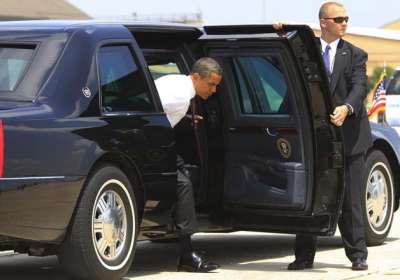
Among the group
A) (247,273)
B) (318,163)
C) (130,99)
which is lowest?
(247,273)

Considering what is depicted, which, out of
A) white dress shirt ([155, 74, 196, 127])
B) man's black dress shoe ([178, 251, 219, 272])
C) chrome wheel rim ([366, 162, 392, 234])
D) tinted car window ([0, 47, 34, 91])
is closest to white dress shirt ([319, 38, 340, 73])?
white dress shirt ([155, 74, 196, 127])

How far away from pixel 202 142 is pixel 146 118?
2.82ft

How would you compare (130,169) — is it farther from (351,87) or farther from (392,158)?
(392,158)

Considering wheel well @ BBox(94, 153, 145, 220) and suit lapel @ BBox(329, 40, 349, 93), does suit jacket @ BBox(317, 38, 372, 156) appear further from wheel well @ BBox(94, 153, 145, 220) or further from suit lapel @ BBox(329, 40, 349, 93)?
wheel well @ BBox(94, 153, 145, 220)

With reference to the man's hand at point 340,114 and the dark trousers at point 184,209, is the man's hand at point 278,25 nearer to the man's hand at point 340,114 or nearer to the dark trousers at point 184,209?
the man's hand at point 340,114

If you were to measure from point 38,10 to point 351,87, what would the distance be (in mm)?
55424

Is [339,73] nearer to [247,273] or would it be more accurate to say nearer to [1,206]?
[247,273]

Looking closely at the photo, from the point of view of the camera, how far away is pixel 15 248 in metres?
8.07

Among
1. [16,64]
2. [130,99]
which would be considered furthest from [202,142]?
[16,64]

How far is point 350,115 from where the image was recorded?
352 inches

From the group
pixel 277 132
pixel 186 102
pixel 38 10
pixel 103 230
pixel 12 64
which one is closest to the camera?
pixel 103 230

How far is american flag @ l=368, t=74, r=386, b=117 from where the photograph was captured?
24375mm

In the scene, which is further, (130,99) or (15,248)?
(130,99)

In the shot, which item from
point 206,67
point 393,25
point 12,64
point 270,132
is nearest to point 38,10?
point 270,132
